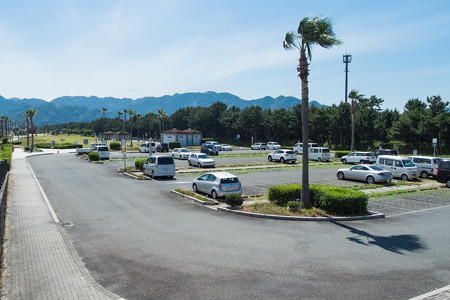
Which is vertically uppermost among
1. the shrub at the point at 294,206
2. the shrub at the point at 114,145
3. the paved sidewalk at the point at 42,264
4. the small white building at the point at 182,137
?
the small white building at the point at 182,137

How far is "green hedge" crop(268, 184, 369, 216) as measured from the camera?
14430 mm

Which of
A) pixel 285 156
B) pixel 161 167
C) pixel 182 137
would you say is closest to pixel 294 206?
pixel 161 167

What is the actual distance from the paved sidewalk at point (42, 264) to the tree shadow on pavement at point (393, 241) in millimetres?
8106

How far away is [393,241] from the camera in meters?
11.2

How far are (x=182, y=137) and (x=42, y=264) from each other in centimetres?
7458

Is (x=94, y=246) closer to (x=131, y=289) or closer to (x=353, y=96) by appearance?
(x=131, y=289)

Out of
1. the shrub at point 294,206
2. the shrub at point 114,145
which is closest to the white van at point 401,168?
the shrub at point 294,206

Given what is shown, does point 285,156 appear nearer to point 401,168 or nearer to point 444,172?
point 401,168

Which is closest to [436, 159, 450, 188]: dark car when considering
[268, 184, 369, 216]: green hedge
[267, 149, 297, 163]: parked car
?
[268, 184, 369, 216]: green hedge

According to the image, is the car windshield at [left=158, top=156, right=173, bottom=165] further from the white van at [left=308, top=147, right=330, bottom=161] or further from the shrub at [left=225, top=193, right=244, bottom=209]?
the white van at [left=308, top=147, right=330, bottom=161]

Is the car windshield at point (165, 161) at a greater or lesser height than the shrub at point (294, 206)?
greater

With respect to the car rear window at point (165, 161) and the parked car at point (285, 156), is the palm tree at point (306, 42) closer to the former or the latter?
the car rear window at point (165, 161)

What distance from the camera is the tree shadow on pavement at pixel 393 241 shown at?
1042 centimetres

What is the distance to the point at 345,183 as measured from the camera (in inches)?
986
